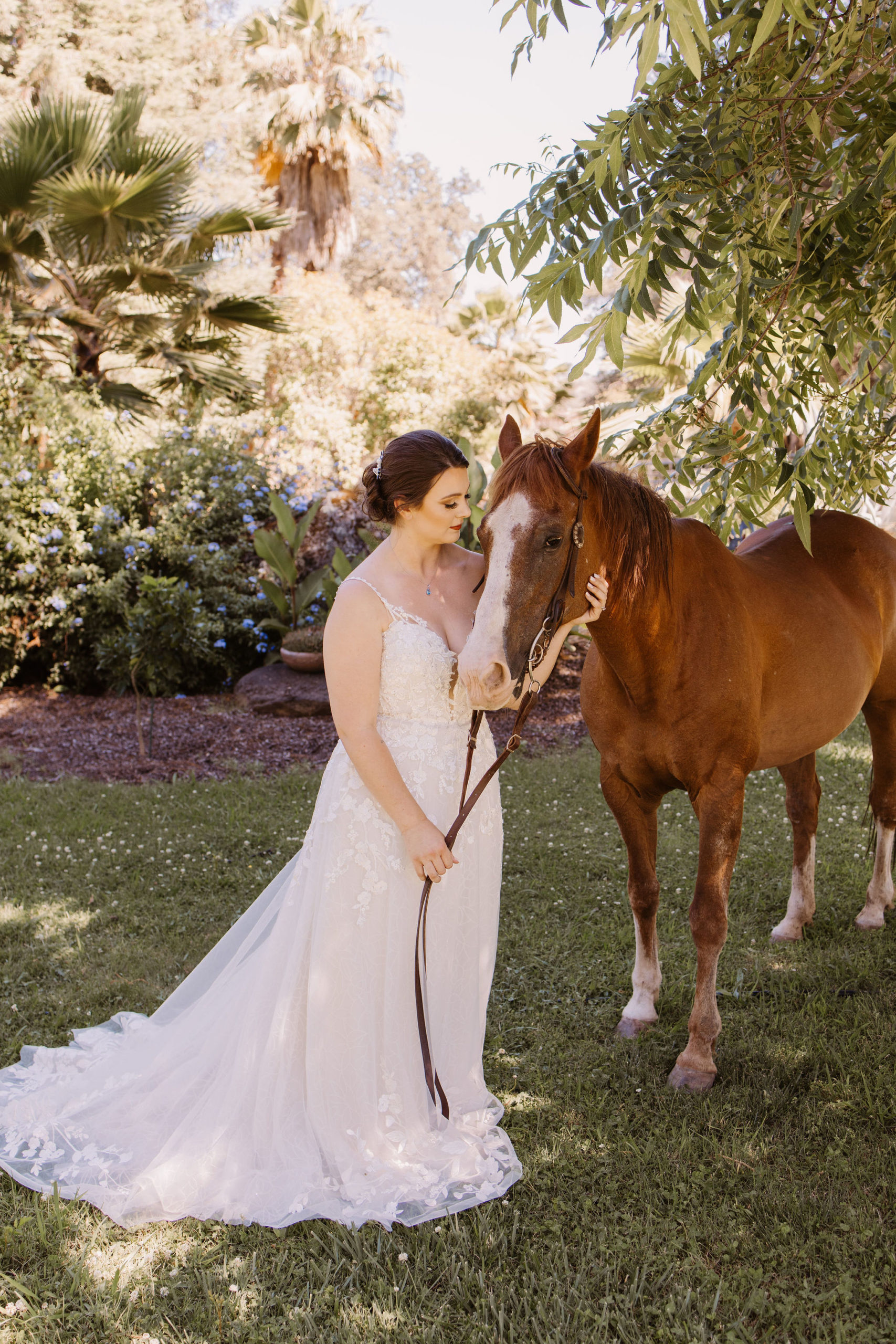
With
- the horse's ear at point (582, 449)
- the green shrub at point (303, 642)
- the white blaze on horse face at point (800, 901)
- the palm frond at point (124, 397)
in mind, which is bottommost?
the white blaze on horse face at point (800, 901)

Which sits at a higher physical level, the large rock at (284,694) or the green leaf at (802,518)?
the green leaf at (802,518)

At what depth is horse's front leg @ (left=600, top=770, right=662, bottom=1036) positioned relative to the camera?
342 cm

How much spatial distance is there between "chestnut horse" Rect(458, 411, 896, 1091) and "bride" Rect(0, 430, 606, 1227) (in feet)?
0.74

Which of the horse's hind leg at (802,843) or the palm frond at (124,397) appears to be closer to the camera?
the horse's hind leg at (802,843)

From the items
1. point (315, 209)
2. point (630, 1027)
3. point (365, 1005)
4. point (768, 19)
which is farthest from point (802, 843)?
point (315, 209)

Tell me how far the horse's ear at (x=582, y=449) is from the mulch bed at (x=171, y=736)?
4.95 m

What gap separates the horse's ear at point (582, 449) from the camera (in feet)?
8.17

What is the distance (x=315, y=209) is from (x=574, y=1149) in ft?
54.3

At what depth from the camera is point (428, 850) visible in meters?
2.50

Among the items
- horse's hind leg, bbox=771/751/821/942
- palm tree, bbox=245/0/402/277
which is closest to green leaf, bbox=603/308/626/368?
horse's hind leg, bbox=771/751/821/942

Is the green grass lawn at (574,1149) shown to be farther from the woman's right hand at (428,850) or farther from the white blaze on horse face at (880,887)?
the woman's right hand at (428,850)

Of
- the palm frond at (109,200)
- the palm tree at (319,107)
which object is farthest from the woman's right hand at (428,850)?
the palm tree at (319,107)

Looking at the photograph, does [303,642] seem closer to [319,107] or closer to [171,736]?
[171,736]

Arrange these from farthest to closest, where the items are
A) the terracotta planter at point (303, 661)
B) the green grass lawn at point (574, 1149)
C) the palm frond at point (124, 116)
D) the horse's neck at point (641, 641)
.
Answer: the palm frond at point (124, 116) < the terracotta planter at point (303, 661) < the horse's neck at point (641, 641) < the green grass lawn at point (574, 1149)
